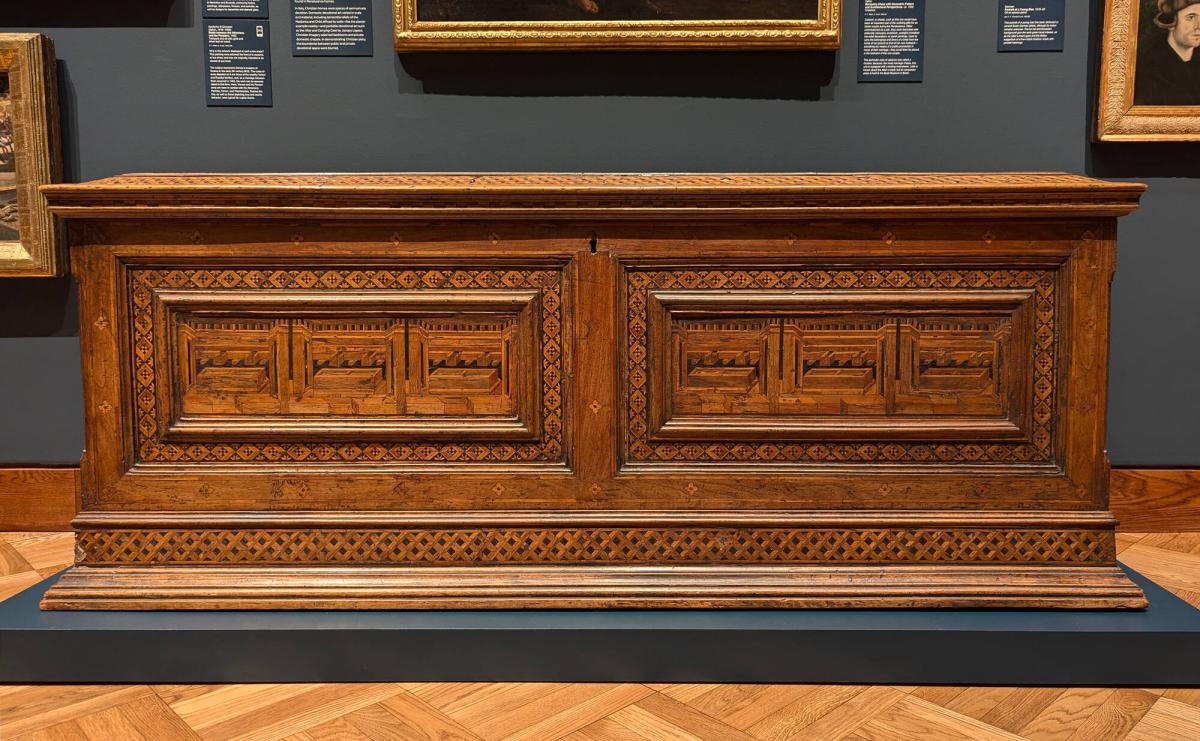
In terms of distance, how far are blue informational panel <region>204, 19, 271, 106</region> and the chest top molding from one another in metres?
0.83

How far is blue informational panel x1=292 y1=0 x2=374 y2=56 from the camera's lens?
2.69 metres

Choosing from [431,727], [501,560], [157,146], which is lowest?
[431,727]

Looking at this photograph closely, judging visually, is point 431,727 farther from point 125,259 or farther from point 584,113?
point 584,113

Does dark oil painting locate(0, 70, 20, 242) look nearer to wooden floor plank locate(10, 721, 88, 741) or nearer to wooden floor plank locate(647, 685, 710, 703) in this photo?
wooden floor plank locate(10, 721, 88, 741)

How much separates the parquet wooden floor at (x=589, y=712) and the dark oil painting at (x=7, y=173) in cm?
152

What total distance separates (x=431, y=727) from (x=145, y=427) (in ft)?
3.20

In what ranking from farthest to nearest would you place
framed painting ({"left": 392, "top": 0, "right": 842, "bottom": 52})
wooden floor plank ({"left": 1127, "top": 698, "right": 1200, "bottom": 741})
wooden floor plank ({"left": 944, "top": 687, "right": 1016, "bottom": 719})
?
Answer: framed painting ({"left": 392, "top": 0, "right": 842, "bottom": 52}) < wooden floor plank ({"left": 944, "top": 687, "right": 1016, "bottom": 719}) < wooden floor plank ({"left": 1127, "top": 698, "right": 1200, "bottom": 741})

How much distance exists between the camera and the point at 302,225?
2.02m

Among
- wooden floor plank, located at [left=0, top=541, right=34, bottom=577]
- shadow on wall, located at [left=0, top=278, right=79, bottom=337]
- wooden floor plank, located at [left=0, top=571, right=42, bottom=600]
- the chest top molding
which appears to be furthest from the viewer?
shadow on wall, located at [left=0, top=278, right=79, bottom=337]

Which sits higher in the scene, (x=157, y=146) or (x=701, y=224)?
(x=157, y=146)

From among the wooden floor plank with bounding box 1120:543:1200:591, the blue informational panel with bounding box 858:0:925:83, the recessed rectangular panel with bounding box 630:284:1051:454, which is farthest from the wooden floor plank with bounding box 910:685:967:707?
the blue informational panel with bounding box 858:0:925:83

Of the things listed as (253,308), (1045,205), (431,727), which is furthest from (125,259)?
(1045,205)

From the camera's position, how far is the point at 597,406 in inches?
80.8

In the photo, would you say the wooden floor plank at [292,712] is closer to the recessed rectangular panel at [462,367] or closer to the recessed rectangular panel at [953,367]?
the recessed rectangular panel at [462,367]
